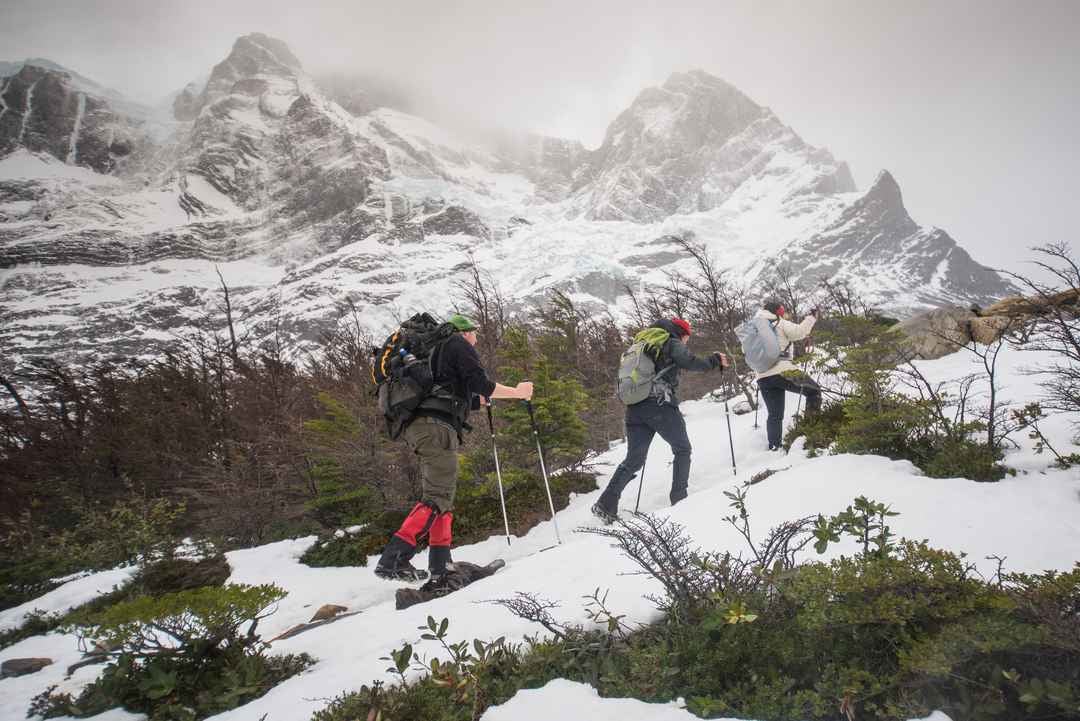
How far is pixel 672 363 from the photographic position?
17.3 ft

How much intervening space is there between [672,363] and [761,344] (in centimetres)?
185

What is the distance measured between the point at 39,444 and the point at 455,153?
21474 centimetres

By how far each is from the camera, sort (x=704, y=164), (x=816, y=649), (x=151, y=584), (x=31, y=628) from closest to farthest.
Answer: (x=816, y=649), (x=151, y=584), (x=31, y=628), (x=704, y=164)

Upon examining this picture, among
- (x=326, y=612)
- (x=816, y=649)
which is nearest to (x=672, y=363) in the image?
(x=816, y=649)

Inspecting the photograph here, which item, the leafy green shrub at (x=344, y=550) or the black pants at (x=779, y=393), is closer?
the leafy green shrub at (x=344, y=550)

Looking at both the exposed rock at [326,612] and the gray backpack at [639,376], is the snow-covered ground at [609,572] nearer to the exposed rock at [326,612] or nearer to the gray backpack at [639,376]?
the exposed rock at [326,612]

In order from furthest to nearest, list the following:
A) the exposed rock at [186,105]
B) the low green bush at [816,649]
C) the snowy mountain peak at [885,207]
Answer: the exposed rock at [186,105], the snowy mountain peak at [885,207], the low green bush at [816,649]

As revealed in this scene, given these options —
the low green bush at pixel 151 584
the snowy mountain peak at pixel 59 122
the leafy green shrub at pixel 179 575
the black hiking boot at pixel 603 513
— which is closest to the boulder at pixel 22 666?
the low green bush at pixel 151 584

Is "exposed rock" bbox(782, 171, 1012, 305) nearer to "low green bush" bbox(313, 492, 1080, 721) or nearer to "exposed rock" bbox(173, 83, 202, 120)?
"low green bush" bbox(313, 492, 1080, 721)

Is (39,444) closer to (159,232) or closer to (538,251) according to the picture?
(538,251)

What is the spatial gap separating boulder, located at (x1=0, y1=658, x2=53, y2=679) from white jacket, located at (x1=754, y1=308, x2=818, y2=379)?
8230 millimetres

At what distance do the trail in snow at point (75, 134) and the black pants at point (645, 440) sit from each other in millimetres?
225539

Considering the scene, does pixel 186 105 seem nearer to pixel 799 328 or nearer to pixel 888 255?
pixel 799 328

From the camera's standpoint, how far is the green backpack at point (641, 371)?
5.14 meters
